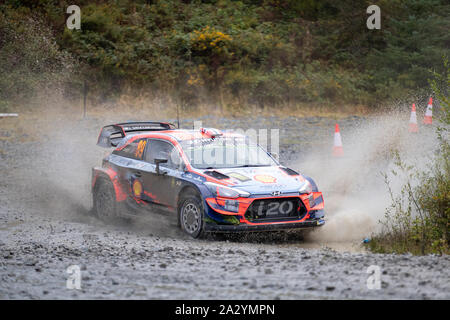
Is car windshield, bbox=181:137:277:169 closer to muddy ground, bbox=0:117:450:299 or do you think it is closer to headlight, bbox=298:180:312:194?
headlight, bbox=298:180:312:194

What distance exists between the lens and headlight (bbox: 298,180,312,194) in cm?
953

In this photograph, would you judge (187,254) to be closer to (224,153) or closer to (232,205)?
(232,205)

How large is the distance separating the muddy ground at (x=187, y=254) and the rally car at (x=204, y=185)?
0.30 m

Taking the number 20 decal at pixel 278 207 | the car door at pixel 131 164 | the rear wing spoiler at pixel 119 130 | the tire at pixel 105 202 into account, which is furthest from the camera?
the rear wing spoiler at pixel 119 130

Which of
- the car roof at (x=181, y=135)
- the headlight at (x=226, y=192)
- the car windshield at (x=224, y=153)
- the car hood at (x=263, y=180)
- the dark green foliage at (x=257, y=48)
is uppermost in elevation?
the dark green foliage at (x=257, y=48)

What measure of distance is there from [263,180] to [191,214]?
1.10 meters

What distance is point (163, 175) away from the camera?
10.3 meters

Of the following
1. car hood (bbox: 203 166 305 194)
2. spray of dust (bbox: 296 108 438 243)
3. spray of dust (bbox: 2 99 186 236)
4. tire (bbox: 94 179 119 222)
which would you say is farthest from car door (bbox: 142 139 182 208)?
spray of dust (bbox: 296 108 438 243)

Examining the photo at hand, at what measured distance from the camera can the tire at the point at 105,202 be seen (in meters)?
11.1

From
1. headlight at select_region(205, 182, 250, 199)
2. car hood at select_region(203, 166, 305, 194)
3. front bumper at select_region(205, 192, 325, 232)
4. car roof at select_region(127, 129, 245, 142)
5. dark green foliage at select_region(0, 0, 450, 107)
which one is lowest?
front bumper at select_region(205, 192, 325, 232)

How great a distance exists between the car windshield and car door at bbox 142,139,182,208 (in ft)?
0.76

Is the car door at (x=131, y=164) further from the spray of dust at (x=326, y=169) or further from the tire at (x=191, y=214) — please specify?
the tire at (x=191, y=214)

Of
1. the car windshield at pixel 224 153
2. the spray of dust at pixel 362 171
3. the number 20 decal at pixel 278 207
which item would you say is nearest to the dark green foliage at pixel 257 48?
the spray of dust at pixel 362 171
